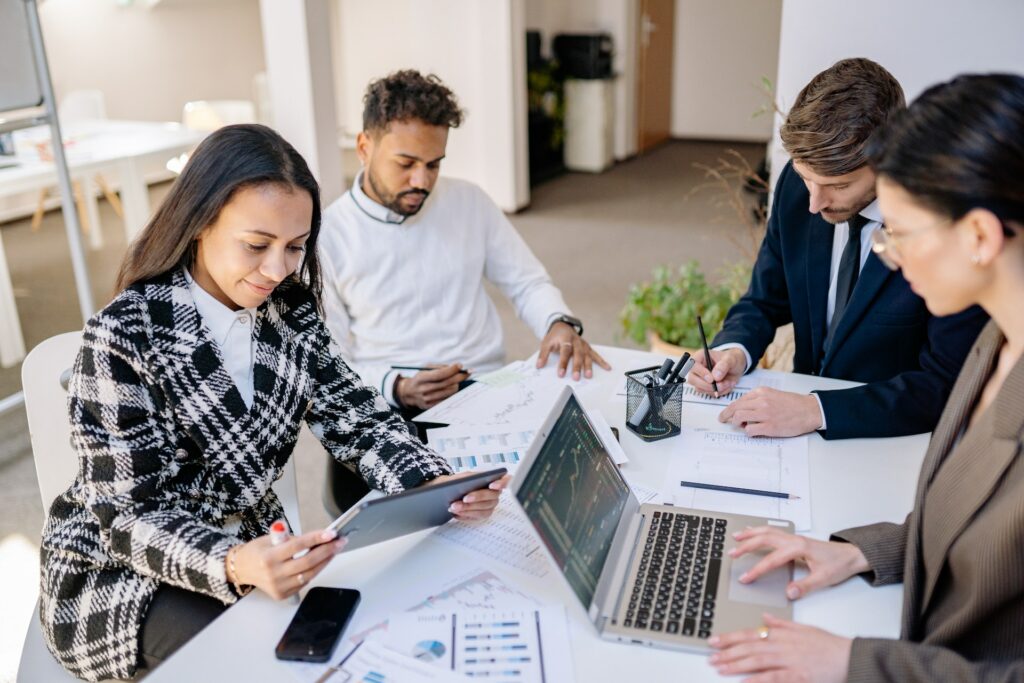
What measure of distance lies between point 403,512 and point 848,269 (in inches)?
44.6

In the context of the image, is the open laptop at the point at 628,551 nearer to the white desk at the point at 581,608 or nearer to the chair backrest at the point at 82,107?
the white desk at the point at 581,608

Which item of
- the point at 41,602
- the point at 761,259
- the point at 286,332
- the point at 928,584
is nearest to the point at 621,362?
the point at 761,259

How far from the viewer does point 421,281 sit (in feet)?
7.69

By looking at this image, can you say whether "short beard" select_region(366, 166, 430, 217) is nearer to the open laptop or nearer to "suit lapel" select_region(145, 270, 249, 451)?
"suit lapel" select_region(145, 270, 249, 451)

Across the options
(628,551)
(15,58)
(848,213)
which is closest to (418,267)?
(848,213)

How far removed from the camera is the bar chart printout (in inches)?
44.6

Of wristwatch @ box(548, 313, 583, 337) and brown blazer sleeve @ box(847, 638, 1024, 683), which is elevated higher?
brown blazer sleeve @ box(847, 638, 1024, 683)

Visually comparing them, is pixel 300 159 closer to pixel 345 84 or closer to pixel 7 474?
pixel 7 474

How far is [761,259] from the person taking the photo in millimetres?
2211

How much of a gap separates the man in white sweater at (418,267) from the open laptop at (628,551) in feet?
2.34

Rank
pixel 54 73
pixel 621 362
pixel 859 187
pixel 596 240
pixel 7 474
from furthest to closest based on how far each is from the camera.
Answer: pixel 54 73, pixel 596 240, pixel 7 474, pixel 621 362, pixel 859 187

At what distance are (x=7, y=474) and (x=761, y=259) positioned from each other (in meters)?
2.65

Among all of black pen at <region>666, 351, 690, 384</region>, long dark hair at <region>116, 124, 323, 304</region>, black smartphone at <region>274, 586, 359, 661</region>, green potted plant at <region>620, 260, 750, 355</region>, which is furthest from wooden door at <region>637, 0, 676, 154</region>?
black smartphone at <region>274, 586, 359, 661</region>

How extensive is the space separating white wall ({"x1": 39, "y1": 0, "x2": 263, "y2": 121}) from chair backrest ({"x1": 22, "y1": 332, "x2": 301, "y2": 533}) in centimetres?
530
